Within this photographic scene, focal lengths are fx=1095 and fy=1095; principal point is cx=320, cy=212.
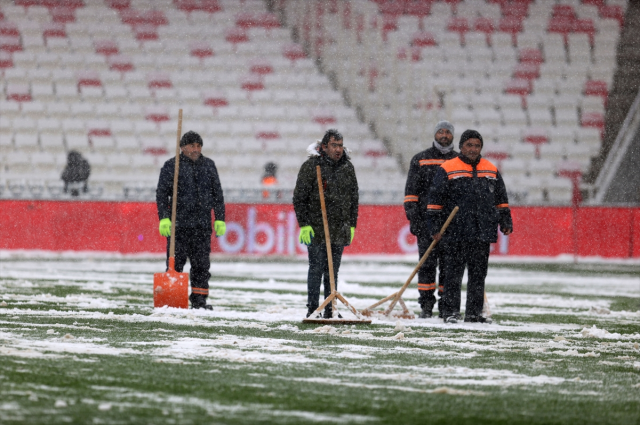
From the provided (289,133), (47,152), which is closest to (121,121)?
(47,152)

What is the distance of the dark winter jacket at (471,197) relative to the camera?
9648 millimetres

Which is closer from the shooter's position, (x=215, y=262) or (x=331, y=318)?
(x=331, y=318)

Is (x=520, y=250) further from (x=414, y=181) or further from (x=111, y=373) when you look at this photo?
(x=111, y=373)

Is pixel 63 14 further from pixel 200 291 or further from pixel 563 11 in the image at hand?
pixel 200 291

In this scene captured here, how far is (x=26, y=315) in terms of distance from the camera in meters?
9.07

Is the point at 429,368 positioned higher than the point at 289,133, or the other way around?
the point at 289,133

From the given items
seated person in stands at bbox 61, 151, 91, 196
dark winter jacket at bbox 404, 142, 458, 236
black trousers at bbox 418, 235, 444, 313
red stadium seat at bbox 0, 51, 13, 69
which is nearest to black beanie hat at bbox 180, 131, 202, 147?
dark winter jacket at bbox 404, 142, 458, 236

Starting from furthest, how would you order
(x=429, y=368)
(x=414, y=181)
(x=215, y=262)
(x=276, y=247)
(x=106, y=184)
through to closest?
(x=106, y=184)
(x=276, y=247)
(x=215, y=262)
(x=414, y=181)
(x=429, y=368)

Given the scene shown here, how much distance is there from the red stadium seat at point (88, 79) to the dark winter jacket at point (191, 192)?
730 inches

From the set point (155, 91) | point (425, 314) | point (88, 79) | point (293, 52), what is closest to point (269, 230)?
point (155, 91)

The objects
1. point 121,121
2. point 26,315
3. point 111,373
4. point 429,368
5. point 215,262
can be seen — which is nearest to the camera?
point 111,373

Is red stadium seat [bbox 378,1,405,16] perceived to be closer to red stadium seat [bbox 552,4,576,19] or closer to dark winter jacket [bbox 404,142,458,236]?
red stadium seat [bbox 552,4,576,19]

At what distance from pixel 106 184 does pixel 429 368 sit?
1896 cm

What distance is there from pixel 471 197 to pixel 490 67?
71.6 feet
